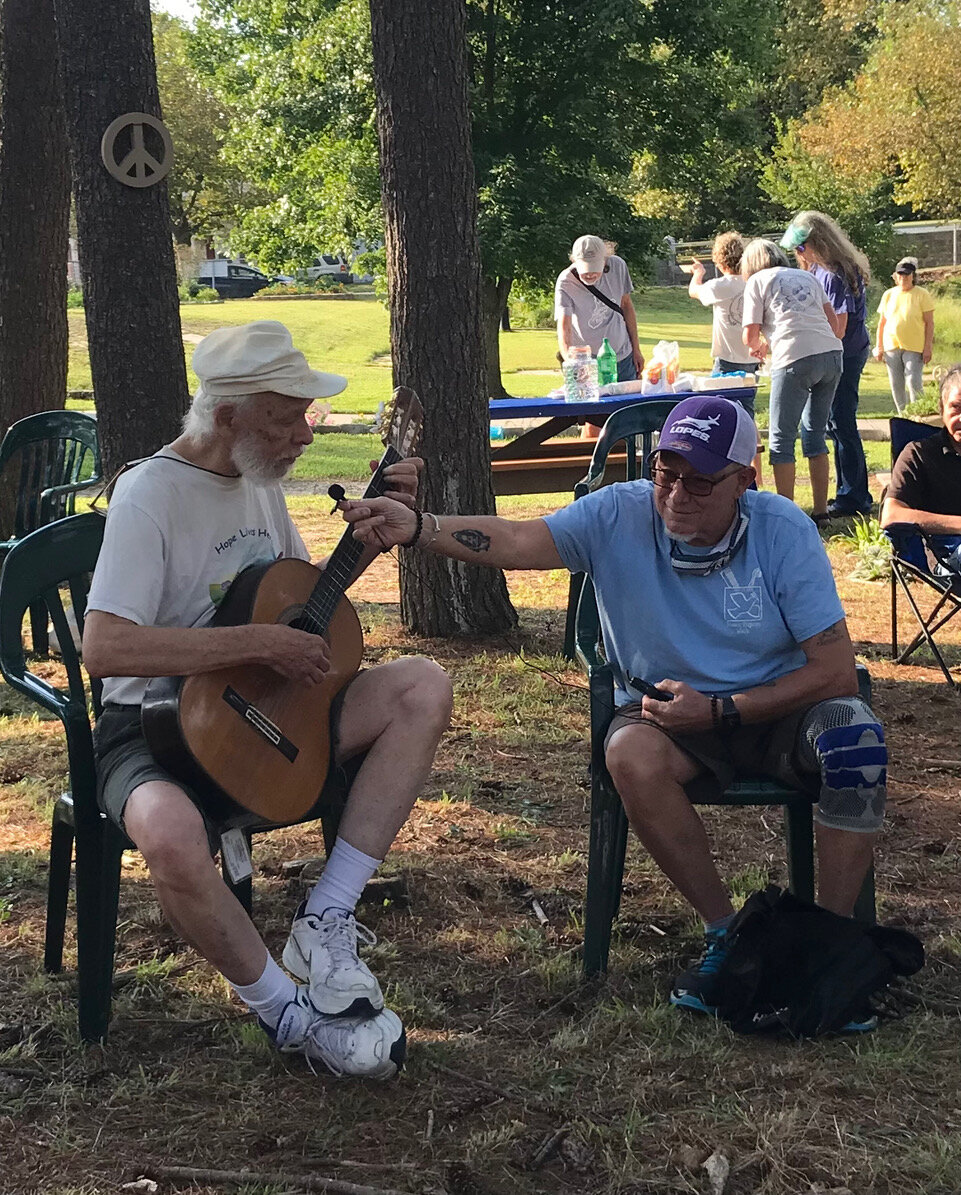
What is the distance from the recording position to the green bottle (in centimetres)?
835

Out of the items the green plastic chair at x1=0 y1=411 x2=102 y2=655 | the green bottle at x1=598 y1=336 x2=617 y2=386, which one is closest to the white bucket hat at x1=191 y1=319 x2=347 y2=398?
the green plastic chair at x1=0 y1=411 x2=102 y2=655

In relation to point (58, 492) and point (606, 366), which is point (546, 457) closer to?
point (606, 366)

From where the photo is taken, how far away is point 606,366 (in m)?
8.44

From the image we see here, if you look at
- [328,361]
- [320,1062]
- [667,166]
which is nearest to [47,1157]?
[320,1062]

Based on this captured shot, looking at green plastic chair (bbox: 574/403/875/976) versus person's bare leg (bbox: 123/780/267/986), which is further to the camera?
green plastic chair (bbox: 574/403/875/976)

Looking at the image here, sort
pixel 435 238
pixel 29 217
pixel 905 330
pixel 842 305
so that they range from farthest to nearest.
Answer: pixel 905 330, pixel 842 305, pixel 29 217, pixel 435 238

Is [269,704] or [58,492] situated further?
[58,492]

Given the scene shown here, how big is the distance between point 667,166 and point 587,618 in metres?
18.6

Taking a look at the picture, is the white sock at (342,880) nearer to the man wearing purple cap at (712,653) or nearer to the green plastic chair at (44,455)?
the man wearing purple cap at (712,653)

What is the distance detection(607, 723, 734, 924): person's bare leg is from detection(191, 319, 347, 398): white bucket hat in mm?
1021

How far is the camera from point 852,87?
40.0 m

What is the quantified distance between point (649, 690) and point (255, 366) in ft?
3.67

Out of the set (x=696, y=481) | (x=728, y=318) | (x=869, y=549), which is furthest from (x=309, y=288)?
(x=696, y=481)

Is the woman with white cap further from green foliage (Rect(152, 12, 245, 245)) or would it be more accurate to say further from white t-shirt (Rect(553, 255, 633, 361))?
green foliage (Rect(152, 12, 245, 245))
